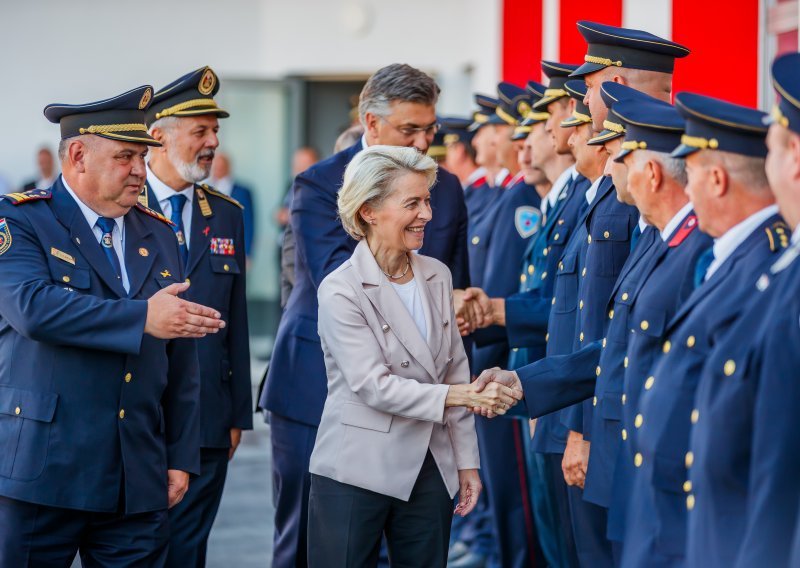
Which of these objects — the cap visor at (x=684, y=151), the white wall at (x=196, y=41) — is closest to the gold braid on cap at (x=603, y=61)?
the cap visor at (x=684, y=151)

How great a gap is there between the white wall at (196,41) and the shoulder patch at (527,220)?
7878mm

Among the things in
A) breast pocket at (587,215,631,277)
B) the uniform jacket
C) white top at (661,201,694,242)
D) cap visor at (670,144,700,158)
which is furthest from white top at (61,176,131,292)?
cap visor at (670,144,700,158)

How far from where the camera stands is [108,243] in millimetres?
3684

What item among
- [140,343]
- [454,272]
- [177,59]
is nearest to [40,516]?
[140,343]

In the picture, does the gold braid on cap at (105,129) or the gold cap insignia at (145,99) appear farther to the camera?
the gold cap insignia at (145,99)

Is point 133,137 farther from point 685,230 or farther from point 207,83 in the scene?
point 685,230

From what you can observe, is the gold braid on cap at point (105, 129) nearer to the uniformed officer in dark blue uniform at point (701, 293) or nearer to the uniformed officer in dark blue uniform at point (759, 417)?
the uniformed officer in dark blue uniform at point (701, 293)

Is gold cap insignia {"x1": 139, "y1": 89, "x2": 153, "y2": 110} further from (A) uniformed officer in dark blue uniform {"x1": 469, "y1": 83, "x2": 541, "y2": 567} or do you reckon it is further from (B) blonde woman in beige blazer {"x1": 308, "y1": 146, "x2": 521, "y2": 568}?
(A) uniformed officer in dark blue uniform {"x1": 469, "y1": 83, "x2": 541, "y2": 567}

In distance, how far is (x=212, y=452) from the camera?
4.64m

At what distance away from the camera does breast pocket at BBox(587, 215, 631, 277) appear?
12.7ft

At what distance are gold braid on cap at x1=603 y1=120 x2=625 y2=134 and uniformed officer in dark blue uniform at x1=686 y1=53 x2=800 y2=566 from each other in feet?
3.71

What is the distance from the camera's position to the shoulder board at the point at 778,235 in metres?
2.58

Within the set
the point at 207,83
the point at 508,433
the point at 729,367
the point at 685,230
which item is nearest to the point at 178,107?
the point at 207,83

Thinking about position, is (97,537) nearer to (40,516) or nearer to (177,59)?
(40,516)
